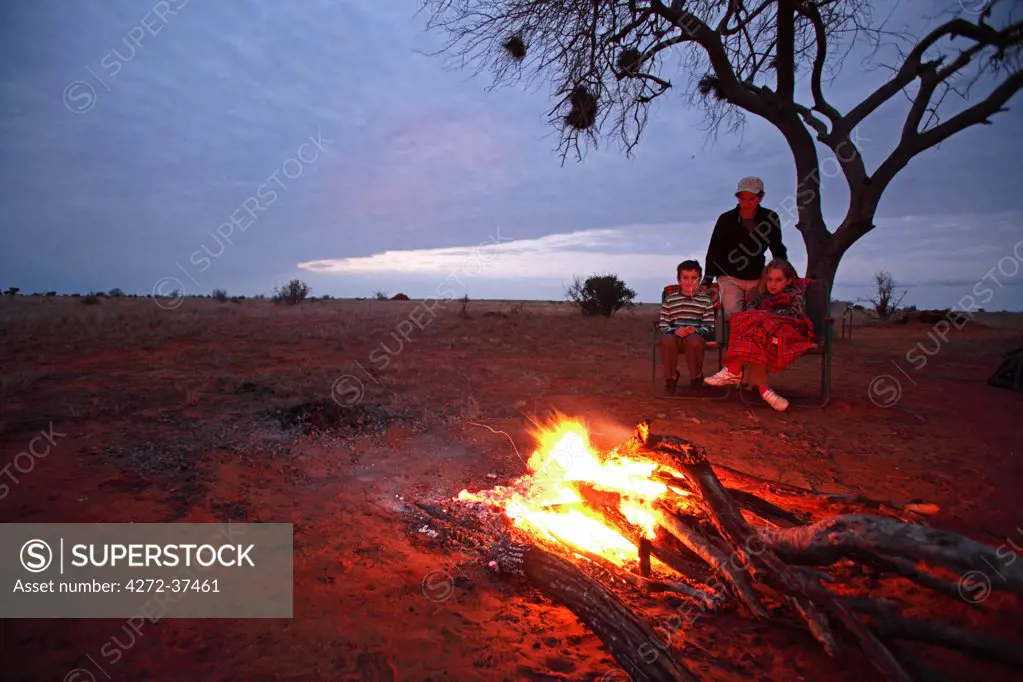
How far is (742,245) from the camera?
6.75 m

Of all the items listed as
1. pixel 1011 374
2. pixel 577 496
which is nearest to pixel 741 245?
pixel 1011 374

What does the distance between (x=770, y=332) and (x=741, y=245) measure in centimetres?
135

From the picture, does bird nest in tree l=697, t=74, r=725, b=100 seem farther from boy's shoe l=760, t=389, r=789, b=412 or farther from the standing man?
boy's shoe l=760, t=389, r=789, b=412

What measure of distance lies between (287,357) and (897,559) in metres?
9.64

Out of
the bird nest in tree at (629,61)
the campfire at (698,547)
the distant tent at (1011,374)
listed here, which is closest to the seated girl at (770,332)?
the campfire at (698,547)

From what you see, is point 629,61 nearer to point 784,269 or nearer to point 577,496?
point 784,269

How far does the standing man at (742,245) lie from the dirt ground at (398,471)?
144 cm

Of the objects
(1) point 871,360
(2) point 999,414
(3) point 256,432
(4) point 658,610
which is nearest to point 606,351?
(1) point 871,360

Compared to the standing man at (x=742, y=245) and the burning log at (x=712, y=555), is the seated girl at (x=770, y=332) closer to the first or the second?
the standing man at (x=742, y=245)

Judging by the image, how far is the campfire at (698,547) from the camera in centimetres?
210

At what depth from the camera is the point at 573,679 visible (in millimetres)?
2166

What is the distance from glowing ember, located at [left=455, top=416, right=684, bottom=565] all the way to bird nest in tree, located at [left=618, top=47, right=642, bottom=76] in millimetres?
7055

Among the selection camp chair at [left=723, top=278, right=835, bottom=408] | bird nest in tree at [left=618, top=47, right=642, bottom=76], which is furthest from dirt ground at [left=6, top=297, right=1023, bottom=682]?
bird nest in tree at [left=618, top=47, right=642, bottom=76]

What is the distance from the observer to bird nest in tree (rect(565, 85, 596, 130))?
8.36 meters
